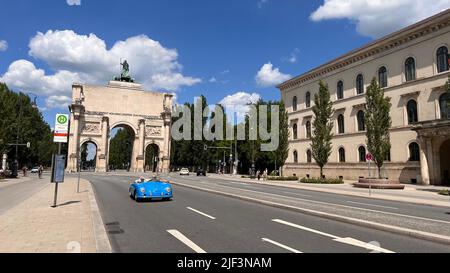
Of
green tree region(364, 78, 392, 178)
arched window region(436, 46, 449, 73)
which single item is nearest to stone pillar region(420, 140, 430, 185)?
green tree region(364, 78, 392, 178)

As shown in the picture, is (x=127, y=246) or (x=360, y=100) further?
(x=360, y=100)

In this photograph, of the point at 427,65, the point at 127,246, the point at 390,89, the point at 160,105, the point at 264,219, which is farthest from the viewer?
the point at 160,105

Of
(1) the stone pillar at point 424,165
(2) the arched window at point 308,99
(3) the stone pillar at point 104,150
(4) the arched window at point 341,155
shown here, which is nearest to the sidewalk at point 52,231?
(1) the stone pillar at point 424,165

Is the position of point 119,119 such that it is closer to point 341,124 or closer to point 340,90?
point 340,90

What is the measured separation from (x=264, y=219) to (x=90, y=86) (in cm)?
7698

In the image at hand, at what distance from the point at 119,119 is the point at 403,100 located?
61.1 m

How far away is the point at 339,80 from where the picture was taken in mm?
46969

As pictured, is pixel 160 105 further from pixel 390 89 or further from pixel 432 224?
pixel 432 224

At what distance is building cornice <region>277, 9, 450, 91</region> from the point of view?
33.8m

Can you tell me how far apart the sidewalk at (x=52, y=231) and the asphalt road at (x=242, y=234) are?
45cm

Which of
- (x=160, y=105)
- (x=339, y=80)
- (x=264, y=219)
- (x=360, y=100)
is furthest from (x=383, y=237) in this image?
(x=160, y=105)

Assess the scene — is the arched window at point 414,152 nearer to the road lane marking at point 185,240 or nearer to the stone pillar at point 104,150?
the road lane marking at point 185,240

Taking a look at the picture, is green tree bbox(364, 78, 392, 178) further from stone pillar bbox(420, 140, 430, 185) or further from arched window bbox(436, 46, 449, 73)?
arched window bbox(436, 46, 449, 73)
